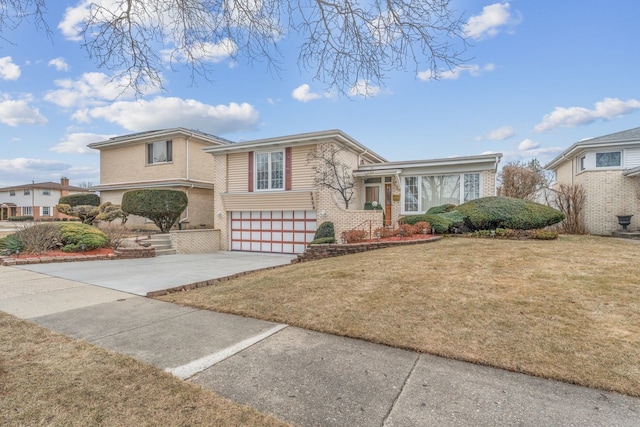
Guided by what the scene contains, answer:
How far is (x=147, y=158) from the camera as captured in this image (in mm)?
19219

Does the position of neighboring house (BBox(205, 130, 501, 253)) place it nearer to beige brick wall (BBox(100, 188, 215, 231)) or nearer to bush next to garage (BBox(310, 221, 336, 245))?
bush next to garage (BBox(310, 221, 336, 245))

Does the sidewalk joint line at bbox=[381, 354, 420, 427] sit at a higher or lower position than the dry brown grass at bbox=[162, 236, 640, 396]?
lower

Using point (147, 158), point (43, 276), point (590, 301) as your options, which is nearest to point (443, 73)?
point (590, 301)

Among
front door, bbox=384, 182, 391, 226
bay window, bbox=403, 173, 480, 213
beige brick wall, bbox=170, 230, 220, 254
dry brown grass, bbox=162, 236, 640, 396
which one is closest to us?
dry brown grass, bbox=162, 236, 640, 396

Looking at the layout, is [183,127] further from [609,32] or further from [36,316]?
[609,32]

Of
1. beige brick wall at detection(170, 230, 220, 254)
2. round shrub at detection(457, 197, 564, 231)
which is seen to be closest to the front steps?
beige brick wall at detection(170, 230, 220, 254)

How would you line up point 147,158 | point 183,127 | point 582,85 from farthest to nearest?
point 147,158
point 183,127
point 582,85

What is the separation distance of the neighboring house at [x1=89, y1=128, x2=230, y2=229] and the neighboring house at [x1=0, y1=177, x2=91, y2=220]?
96.3ft

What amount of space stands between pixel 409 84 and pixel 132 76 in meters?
3.82

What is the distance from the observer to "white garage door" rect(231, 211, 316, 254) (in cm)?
1411

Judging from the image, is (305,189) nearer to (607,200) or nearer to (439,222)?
(439,222)

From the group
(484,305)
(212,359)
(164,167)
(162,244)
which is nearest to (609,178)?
(484,305)

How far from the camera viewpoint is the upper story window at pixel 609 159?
15.0 m

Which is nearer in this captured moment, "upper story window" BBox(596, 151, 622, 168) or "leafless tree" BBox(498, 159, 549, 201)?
"upper story window" BBox(596, 151, 622, 168)
